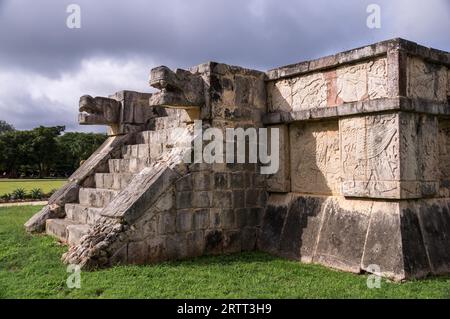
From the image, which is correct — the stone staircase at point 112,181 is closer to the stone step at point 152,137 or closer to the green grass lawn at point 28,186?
the stone step at point 152,137

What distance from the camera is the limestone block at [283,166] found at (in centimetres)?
586

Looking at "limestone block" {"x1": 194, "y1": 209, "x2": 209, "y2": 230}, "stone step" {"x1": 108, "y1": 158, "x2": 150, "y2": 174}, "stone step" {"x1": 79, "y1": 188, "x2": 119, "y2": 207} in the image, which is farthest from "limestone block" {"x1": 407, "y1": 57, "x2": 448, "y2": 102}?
"stone step" {"x1": 79, "y1": 188, "x2": 119, "y2": 207}

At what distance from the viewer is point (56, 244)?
5.97 metres

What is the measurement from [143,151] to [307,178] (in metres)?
2.71

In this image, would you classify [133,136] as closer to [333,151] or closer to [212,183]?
[212,183]

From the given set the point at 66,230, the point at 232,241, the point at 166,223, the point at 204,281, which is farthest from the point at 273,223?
the point at 66,230

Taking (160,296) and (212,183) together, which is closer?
(160,296)

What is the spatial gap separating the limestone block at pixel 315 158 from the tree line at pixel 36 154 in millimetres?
41336

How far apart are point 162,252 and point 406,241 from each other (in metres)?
2.79

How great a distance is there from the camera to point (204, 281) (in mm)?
4199

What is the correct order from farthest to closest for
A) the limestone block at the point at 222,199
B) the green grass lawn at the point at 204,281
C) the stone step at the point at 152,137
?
the stone step at the point at 152,137 < the limestone block at the point at 222,199 < the green grass lawn at the point at 204,281

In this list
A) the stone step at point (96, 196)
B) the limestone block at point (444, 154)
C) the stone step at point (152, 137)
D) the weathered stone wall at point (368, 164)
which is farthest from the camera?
the stone step at point (152, 137)

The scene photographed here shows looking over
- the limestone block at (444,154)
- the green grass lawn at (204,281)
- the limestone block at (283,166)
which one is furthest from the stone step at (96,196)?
the limestone block at (444,154)
